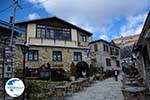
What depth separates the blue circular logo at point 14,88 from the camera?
610 centimetres

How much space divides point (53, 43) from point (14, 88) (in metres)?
16.2

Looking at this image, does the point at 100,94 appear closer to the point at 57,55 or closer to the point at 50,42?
the point at 57,55

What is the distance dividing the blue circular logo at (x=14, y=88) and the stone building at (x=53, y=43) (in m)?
13.6

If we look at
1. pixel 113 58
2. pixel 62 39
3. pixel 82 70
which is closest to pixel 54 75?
pixel 82 70

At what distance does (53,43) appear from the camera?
22.2 meters

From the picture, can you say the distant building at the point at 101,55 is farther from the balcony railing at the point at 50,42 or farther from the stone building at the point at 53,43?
the balcony railing at the point at 50,42

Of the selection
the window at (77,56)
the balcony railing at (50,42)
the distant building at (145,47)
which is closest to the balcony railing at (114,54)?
the window at (77,56)

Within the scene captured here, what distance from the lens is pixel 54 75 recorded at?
1650 centimetres

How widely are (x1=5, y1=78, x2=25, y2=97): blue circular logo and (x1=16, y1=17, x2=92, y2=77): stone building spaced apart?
44.8 ft

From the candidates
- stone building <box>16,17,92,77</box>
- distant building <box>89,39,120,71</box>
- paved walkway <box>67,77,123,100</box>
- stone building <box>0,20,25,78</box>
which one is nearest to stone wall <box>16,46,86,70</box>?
stone building <box>16,17,92,77</box>

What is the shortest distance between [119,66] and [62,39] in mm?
19474

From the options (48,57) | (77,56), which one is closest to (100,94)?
(48,57)

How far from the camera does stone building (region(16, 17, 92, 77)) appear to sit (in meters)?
20.9

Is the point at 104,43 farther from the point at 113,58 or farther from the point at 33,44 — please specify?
the point at 33,44
